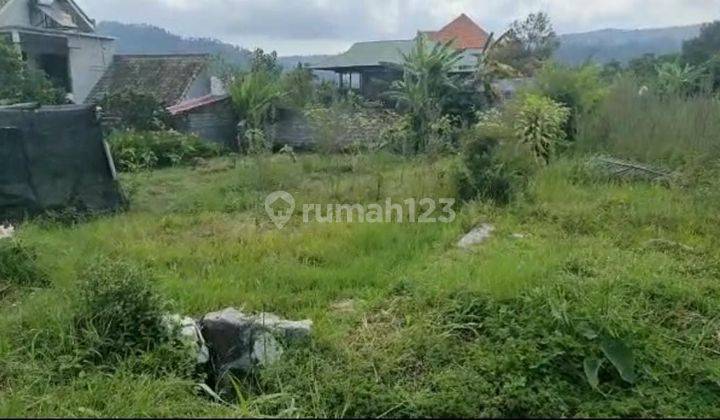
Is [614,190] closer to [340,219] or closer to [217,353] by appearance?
[340,219]

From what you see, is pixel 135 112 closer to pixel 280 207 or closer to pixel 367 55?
pixel 280 207

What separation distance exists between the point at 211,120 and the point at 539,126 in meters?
8.30

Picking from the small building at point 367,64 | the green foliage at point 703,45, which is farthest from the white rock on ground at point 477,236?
the green foliage at point 703,45

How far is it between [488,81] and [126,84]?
39.9 ft

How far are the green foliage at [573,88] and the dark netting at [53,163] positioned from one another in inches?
273

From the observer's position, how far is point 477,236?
16.0ft

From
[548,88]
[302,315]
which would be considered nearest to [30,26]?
[548,88]

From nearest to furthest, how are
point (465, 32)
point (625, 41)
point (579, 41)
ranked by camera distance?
point (465, 32)
point (579, 41)
point (625, 41)

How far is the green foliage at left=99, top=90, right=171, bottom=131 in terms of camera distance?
1316 centimetres

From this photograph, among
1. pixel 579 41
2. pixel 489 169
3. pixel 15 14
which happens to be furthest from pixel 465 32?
pixel 489 169

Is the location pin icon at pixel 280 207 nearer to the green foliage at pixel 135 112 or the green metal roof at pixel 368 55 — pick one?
the green foliage at pixel 135 112

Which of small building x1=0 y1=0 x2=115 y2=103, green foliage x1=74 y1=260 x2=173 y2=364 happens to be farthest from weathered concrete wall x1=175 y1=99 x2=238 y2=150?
green foliage x1=74 y1=260 x2=173 y2=364

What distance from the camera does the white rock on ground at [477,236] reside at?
4641 millimetres

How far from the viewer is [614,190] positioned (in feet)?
20.9
